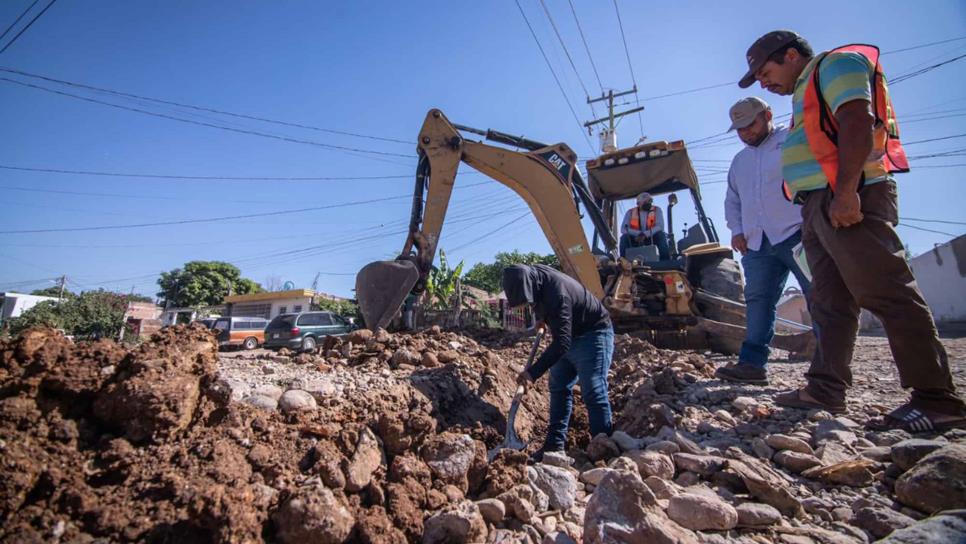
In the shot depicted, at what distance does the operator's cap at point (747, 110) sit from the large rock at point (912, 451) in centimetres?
212

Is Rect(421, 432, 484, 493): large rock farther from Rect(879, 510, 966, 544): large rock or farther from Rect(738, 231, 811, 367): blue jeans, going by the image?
Rect(738, 231, 811, 367): blue jeans

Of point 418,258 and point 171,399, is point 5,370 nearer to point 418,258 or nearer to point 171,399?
point 171,399

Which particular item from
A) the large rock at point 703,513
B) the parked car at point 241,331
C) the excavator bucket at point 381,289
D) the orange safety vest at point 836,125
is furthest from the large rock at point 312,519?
the parked car at point 241,331

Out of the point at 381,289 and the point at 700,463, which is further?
the point at 381,289

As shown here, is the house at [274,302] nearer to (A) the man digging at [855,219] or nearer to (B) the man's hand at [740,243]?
(B) the man's hand at [740,243]

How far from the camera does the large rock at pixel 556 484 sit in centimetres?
153

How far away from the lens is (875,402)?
2154mm

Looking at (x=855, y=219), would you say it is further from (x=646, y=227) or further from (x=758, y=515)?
(x=646, y=227)

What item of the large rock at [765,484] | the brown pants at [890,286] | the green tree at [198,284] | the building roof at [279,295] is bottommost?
the large rock at [765,484]

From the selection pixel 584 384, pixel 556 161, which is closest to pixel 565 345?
pixel 584 384

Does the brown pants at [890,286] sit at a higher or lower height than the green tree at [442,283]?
lower

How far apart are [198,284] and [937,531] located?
132 ft

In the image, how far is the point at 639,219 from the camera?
6.13 meters

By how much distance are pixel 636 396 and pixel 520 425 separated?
841 millimetres
